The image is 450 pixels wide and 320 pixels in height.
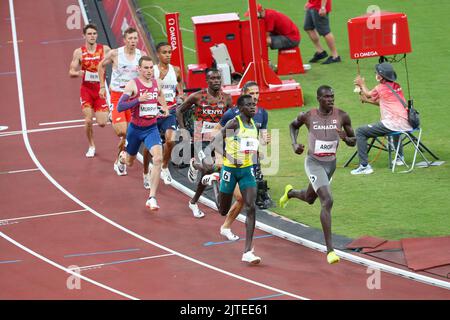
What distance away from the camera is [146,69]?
1494cm

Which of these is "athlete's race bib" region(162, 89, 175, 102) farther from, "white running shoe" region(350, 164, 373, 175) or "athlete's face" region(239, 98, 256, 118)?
"athlete's face" region(239, 98, 256, 118)

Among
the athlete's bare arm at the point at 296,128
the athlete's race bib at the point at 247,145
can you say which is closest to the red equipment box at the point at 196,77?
the athlete's bare arm at the point at 296,128

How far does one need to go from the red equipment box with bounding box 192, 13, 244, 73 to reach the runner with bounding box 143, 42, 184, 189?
16.1ft

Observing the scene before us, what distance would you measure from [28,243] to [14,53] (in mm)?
11842

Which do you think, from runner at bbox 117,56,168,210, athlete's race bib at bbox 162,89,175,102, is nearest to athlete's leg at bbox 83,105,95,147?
athlete's race bib at bbox 162,89,175,102

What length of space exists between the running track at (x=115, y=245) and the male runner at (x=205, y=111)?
0.53 metres

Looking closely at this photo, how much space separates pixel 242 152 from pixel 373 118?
247 inches

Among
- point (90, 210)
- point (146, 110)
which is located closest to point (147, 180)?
point (90, 210)

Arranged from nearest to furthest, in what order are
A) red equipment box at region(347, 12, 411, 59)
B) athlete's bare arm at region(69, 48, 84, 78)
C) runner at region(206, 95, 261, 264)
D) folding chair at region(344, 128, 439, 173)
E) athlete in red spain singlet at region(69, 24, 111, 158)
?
1. runner at region(206, 95, 261, 264)
2. folding chair at region(344, 128, 439, 173)
3. red equipment box at region(347, 12, 411, 59)
4. athlete's bare arm at region(69, 48, 84, 78)
5. athlete in red spain singlet at region(69, 24, 111, 158)

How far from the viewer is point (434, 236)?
43.9ft

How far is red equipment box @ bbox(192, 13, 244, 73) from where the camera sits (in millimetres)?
21453

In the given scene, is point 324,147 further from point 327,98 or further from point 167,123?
point 167,123
